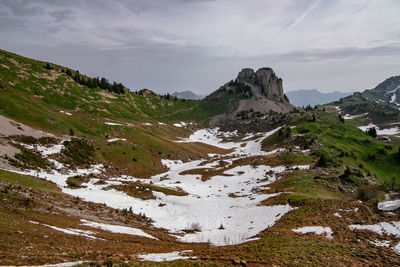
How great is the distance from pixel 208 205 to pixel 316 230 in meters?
20.7

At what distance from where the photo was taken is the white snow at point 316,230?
1940 centimetres

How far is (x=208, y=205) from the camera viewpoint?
38438 mm

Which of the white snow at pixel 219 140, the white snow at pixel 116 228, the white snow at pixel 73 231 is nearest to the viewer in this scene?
the white snow at pixel 73 231

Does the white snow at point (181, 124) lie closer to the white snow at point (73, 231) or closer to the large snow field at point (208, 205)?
the large snow field at point (208, 205)

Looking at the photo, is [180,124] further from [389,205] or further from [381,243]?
[381,243]

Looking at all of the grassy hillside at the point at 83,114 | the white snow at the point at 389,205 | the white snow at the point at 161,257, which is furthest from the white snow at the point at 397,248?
the grassy hillside at the point at 83,114

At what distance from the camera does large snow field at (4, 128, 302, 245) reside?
89.2 ft

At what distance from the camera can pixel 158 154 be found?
76938 mm

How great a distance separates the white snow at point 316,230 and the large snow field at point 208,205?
504 centimetres

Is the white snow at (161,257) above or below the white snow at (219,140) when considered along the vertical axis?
below

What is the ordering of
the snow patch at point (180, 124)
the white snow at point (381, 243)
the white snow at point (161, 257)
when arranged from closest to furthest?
the white snow at point (161, 257)
the white snow at point (381, 243)
the snow patch at point (180, 124)

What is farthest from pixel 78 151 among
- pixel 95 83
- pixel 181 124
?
pixel 181 124

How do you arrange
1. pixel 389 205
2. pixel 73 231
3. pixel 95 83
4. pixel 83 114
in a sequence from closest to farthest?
pixel 73 231, pixel 389 205, pixel 83 114, pixel 95 83

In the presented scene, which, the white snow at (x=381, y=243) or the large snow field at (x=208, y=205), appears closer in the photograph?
the white snow at (x=381, y=243)
